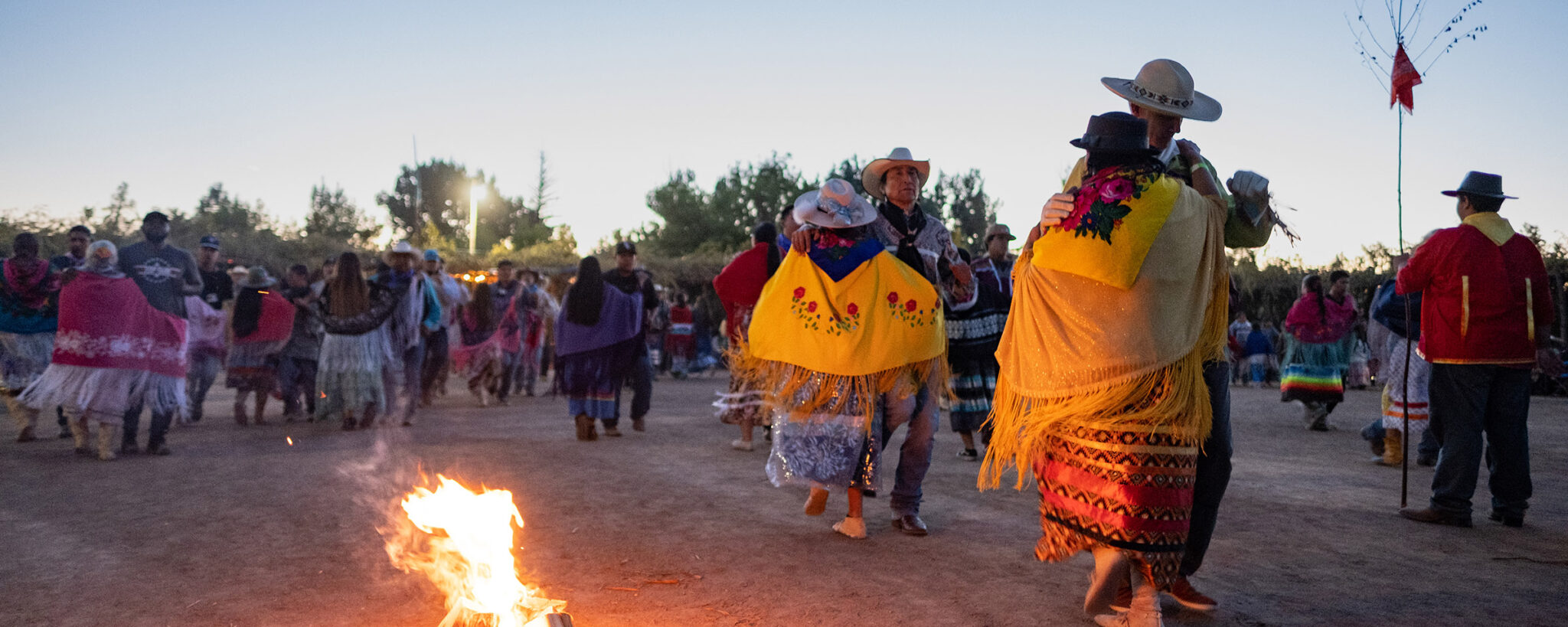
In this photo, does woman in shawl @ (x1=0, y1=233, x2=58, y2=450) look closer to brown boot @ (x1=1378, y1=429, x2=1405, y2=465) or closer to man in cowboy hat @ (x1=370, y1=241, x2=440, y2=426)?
man in cowboy hat @ (x1=370, y1=241, x2=440, y2=426)

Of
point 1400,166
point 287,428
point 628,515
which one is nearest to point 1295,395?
point 1400,166

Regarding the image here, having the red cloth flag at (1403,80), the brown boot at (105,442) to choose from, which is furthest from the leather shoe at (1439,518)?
the brown boot at (105,442)

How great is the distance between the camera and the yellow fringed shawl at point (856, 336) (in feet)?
15.7

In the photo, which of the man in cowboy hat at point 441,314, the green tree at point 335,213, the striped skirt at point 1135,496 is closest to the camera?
the striped skirt at point 1135,496

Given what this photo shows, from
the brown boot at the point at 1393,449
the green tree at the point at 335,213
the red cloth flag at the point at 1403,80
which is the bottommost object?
the brown boot at the point at 1393,449

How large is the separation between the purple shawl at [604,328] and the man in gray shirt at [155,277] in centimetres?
302

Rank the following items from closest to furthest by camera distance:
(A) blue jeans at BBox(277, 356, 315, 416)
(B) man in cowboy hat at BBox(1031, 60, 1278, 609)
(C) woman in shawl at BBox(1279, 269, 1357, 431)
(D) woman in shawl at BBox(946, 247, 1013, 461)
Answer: (B) man in cowboy hat at BBox(1031, 60, 1278, 609)
(D) woman in shawl at BBox(946, 247, 1013, 461)
(C) woman in shawl at BBox(1279, 269, 1357, 431)
(A) blue jeans at BBox(277, 356, 315, 416)

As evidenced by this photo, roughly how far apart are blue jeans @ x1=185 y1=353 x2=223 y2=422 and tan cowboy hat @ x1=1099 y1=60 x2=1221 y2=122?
33.4 feet

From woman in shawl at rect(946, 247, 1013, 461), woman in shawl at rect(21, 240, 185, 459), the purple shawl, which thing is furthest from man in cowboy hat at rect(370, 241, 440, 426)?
woman in shawl at rect(946, 247, 1013, 461)

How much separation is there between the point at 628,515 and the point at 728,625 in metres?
2.12

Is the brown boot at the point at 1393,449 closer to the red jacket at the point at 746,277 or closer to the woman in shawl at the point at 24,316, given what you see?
the red jacket at the point at 746,277

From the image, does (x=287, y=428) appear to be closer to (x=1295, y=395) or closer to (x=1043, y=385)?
(x=1043, y=385)

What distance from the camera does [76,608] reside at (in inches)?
136

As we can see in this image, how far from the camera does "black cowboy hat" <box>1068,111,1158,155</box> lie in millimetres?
3139
